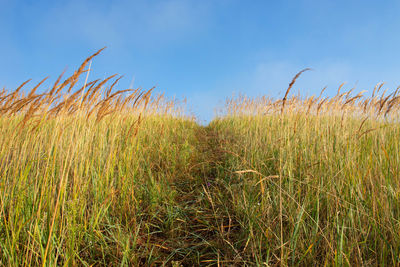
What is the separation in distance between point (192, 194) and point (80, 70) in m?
1.42

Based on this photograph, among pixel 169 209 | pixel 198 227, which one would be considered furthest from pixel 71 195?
pixel 198 227

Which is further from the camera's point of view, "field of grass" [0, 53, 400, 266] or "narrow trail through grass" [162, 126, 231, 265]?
"narrow trail through grass" [162, 126, 231, 265]

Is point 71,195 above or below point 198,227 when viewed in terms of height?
above

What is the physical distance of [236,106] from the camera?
7.16 meters

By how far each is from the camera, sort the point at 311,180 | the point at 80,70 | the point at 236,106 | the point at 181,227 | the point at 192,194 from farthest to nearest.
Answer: the point at 236,106
the point at 192,194
the point at 311,180
the point at 181,227
the point at 80,70

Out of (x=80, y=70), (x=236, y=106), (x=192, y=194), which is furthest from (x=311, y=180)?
(x=236, y=106)

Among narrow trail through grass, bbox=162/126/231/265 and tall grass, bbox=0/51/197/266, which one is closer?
tall grass, bbox=0/51/197/266

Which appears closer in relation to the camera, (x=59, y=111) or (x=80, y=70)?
(x=80, y=70)

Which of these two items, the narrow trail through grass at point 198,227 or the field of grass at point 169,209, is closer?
the field of grass at point 169,209

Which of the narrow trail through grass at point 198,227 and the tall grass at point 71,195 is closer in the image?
the tall grass at point 71,195

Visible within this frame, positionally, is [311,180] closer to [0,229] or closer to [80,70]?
[80,70]

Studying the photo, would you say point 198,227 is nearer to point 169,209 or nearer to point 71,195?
point 169,209

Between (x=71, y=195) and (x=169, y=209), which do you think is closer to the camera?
(x=71, y=195)

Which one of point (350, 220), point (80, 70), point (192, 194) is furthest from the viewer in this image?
point (192, 194)
